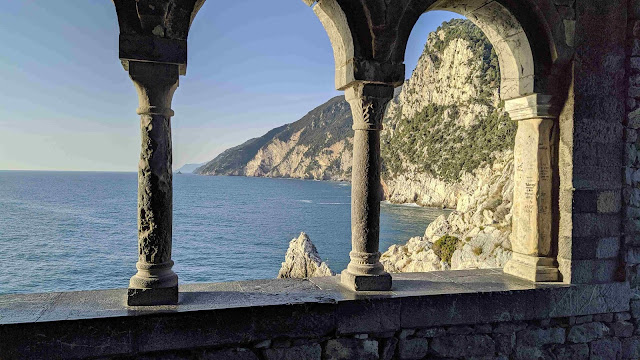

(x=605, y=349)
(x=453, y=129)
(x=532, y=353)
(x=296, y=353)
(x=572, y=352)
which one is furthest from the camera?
(x=453, y=129)

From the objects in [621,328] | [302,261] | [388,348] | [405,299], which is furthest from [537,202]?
[302,261]

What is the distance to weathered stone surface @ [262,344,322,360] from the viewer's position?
4062 millimetres

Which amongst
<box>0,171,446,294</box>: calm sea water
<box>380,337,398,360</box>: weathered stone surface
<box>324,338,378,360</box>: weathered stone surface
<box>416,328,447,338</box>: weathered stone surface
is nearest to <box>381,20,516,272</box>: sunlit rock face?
<box>0,171,446,294</box>: calm sea water

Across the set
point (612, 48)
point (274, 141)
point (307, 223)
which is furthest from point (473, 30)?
point (274, 141)

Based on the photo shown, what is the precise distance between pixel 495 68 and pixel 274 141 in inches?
4972

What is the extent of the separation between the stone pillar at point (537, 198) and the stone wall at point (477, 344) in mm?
588

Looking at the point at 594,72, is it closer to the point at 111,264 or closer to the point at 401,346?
the point at 401,346

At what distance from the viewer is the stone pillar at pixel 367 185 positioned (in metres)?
4.65

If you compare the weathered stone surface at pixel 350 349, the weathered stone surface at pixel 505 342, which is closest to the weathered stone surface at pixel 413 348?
the weathered stone surface at pixel 350 349

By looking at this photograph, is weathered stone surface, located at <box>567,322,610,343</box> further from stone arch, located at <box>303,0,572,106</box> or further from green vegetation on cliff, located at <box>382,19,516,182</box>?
green vegetation on cliff, located at <box>382,19,516,182</box>

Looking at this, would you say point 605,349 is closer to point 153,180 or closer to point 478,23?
point 478,23

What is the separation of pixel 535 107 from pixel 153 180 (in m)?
4.00

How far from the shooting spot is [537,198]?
531cm

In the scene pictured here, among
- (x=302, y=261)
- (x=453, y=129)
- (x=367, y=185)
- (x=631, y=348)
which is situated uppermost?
(x=453, y=129)
